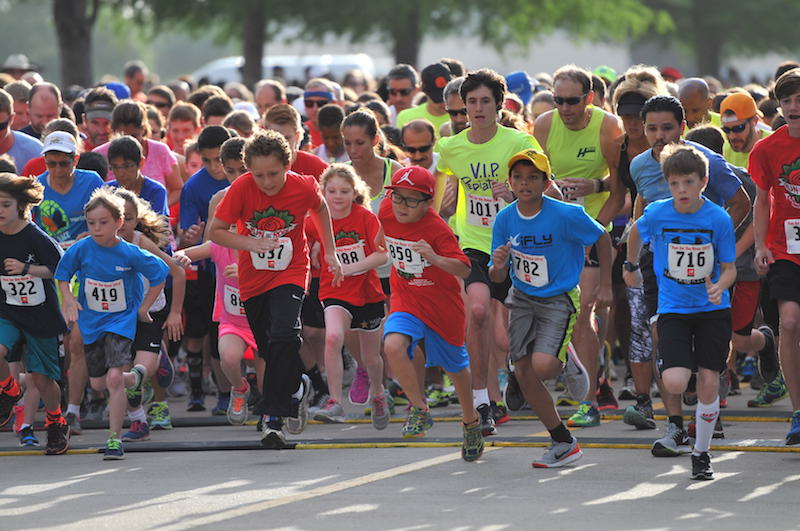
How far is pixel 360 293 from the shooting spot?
10.4 metres

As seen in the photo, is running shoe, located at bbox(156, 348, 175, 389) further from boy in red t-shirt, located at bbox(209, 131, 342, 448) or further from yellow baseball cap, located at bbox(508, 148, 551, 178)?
yellow baseball cap, located at bbox(508, 148, 551, 178)

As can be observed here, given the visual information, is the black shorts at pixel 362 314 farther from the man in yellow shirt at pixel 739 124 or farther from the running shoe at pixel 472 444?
the man in yellow shirt at pixel 739 124

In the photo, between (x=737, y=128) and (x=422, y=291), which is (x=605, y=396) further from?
(x=422, y=291)

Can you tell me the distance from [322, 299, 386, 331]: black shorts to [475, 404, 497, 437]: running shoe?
1093 millimetres

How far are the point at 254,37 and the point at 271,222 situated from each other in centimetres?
2441

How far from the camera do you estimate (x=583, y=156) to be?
10.6 m

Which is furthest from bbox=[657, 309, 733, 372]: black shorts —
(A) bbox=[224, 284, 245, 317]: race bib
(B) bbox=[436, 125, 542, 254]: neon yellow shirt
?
(A) bbox=[224, 284, 245, 317]: race bib

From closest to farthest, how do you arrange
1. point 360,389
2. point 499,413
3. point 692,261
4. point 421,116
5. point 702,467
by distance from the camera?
point 702,467, point 692,261, point 499,413, point 360,389, point 421,116

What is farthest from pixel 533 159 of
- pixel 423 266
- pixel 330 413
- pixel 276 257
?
pixel 330 413

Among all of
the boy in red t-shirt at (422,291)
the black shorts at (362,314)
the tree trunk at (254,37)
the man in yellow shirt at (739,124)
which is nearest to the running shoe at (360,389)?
the black shorts at (362,314)

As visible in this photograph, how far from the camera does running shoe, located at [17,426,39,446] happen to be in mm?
9805

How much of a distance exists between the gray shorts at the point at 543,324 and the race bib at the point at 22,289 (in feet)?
9.82

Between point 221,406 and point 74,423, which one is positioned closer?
point 74,423

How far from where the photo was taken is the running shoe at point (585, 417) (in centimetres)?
989
